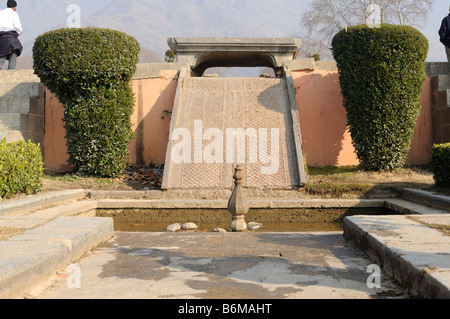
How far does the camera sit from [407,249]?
11.3 ft

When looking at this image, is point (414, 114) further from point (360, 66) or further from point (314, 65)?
point (314, 65)

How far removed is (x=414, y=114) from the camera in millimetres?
9102

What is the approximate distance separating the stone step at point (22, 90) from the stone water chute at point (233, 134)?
318 cm

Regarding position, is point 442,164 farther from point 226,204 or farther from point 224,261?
point 224,261

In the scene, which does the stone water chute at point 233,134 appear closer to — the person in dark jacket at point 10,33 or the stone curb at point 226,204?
the stone curb at point 226,204

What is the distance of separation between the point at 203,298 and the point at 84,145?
6.74 m

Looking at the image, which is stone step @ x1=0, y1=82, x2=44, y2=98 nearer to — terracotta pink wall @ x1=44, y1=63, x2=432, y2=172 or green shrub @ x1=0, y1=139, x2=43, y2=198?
terracotta pink wall @ x1=44, y1=63, x2=432, y2=172

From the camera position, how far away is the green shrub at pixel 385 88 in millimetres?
8906

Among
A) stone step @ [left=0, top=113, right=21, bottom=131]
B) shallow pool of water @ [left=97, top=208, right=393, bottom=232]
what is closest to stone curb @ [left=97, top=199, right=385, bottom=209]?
shallow pool of water @ [left=97, top=208, right=393, bottom=232]

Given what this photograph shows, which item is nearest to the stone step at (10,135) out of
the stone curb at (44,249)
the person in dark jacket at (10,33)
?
the person in dark jacket at (10,33)

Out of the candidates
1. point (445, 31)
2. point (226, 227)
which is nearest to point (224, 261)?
A: point (226, 227)
